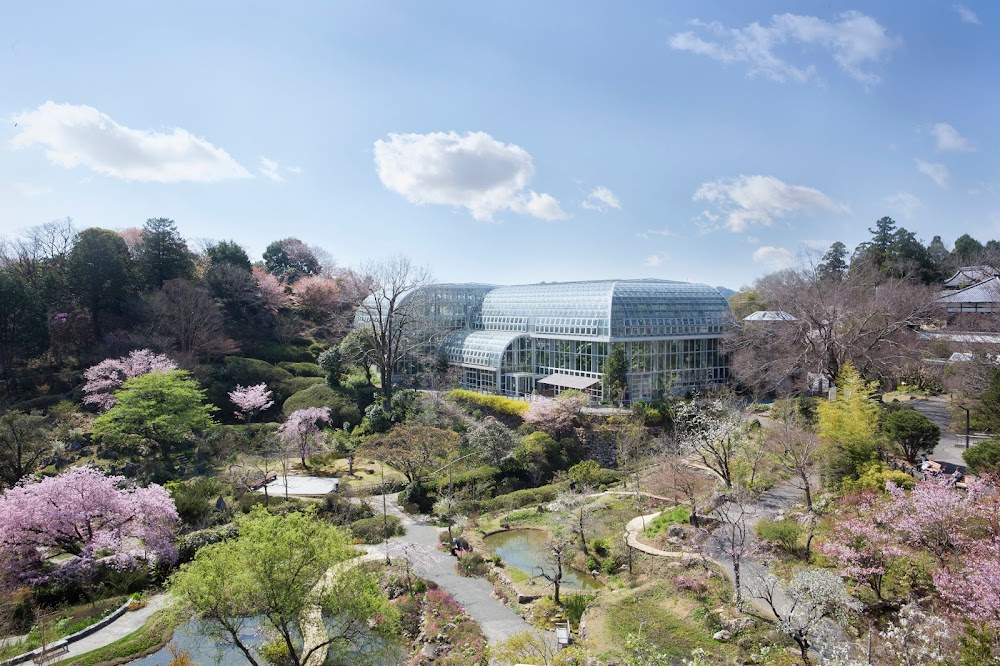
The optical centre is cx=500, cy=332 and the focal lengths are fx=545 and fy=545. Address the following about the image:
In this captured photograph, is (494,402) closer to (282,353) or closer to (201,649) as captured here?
(282,353)

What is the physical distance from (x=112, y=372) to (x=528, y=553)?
26773 mm

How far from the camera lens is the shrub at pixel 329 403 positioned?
3572cm

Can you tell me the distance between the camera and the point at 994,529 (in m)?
12.8

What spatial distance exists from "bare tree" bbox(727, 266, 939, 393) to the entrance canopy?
411 inches

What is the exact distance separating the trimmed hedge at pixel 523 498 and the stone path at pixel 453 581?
10.6 feet

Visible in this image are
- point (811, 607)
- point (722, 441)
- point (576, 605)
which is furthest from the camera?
point (722, 441)

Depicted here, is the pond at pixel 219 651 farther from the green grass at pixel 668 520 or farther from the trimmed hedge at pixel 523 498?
the green grass at pixel 668 520

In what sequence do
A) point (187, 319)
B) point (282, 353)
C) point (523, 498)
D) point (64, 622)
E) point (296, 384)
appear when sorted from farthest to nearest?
point (282, 353), point (296, 384), point (187, 319), point (523, 498), point (64, 622)

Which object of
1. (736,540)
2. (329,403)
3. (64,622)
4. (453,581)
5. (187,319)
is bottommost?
(453,581)

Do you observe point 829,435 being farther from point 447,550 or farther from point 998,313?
point 998,313

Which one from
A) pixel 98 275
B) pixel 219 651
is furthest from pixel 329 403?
pixel 219 651

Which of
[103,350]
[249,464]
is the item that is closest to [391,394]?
[249,464]

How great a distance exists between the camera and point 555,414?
31609 millimetres

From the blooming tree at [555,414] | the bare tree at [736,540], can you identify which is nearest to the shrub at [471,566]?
the bare tree at [736,540]
